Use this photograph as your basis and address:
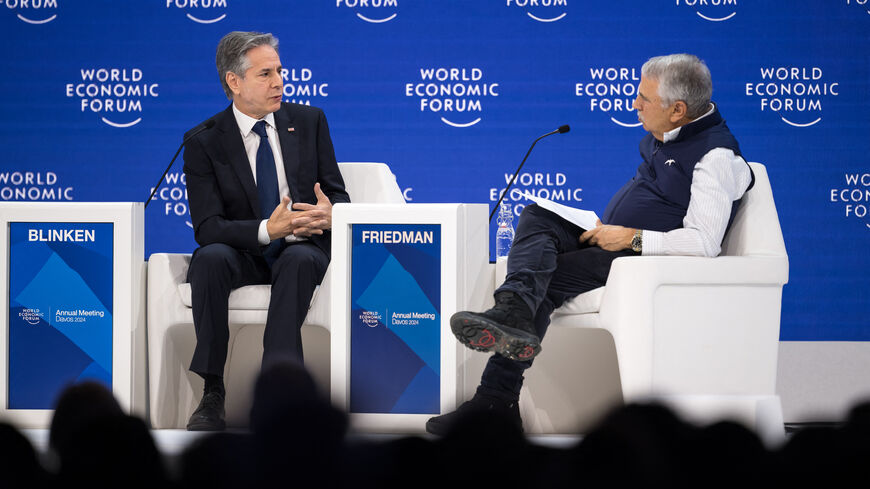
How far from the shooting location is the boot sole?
2297 mm

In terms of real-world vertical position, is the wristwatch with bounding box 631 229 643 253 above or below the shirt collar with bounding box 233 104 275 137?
below

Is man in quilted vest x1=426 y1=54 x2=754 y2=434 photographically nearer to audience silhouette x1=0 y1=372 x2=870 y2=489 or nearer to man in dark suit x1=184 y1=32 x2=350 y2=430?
man in dark suit x1=184 y1=32 x2=350 y2=430

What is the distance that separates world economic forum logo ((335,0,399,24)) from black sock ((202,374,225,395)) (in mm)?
2708

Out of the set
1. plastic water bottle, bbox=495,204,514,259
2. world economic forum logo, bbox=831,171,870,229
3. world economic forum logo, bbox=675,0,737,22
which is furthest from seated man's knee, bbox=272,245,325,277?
world economic forum logo, bbox=831,171,870,229

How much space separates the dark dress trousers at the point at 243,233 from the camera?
267 centimetres

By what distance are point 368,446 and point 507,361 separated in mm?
2239

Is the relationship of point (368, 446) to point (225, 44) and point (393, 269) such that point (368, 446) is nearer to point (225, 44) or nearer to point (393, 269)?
point (393, 269)

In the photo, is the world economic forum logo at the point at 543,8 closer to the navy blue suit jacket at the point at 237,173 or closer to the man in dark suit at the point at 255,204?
the man in dark suit at the point at 255,204

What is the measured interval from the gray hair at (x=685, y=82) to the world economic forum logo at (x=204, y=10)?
2.75 m

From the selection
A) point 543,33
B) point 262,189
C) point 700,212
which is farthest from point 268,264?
point 543,33

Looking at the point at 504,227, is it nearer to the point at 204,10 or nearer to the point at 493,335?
the point at 204,10

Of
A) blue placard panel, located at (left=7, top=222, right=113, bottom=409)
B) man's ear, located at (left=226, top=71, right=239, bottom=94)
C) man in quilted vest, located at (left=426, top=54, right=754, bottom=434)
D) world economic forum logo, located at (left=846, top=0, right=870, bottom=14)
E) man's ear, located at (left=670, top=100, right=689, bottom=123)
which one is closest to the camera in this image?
man in quilted vest, located at (left=426, top=54, right=754, bottom=434)

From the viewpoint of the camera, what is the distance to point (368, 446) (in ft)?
1.19

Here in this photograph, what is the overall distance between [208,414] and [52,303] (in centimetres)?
61
